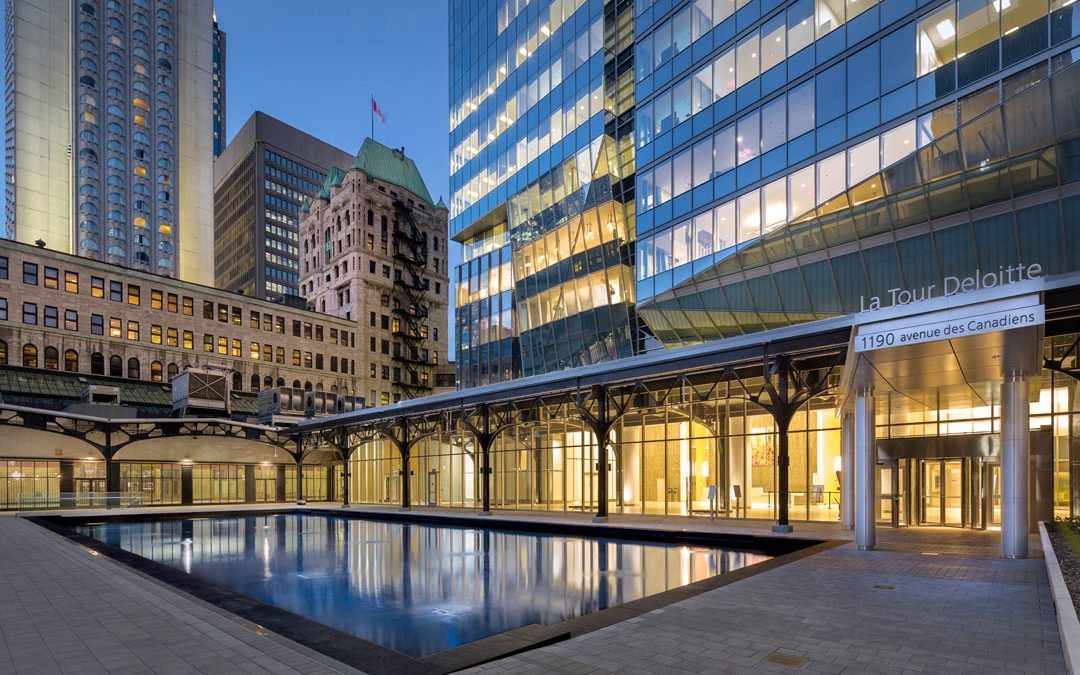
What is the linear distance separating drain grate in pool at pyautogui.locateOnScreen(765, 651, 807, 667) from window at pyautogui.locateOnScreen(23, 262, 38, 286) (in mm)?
66684

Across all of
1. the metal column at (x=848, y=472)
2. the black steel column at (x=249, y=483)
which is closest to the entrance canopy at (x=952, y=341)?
the metal column at (x=848, y=472)

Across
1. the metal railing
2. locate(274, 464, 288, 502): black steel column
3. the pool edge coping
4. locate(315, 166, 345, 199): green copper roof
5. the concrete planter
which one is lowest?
locate(274, 464, 288, 502): black steel column

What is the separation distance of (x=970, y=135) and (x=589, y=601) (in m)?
18.4

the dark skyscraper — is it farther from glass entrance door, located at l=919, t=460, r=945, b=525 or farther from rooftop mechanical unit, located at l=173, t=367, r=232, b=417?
glass entrance door, located at l=919, t=460, r=945, b=525

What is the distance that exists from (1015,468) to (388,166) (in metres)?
92.4

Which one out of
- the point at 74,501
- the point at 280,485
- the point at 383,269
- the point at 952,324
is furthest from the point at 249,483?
the point at 952,324

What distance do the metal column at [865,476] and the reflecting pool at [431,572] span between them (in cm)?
278

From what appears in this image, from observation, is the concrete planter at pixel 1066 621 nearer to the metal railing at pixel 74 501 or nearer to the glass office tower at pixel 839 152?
the glass office tower at pixel 839 152

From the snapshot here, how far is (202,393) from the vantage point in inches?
2120

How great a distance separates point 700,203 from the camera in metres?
30.8

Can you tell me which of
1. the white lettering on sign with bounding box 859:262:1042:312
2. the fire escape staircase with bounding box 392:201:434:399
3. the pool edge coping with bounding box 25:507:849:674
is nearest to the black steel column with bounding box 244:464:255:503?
the pool edge coping with bounding box 25:507:849:674

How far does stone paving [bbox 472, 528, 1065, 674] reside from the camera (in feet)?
24.1

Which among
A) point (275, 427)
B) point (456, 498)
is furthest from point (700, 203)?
point (275, 427)

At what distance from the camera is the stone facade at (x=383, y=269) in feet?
290
